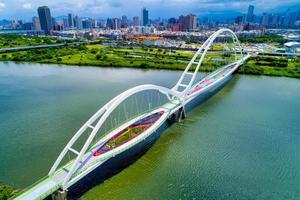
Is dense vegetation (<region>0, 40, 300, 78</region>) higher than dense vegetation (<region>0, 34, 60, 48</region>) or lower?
lower

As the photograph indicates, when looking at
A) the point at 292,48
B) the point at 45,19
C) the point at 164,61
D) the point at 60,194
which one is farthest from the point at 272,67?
the point at 45,19

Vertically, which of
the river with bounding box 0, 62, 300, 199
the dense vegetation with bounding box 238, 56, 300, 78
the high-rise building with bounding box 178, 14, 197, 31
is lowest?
the river with bounding box 0, 62, 300, 199

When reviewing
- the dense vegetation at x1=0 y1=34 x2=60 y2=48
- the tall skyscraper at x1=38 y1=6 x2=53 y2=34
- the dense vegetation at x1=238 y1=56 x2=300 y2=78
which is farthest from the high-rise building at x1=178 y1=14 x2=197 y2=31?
the dense vegetation at x1=238 y1=56 x2=300 y2=78

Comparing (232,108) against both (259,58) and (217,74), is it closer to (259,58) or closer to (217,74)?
(217,74)

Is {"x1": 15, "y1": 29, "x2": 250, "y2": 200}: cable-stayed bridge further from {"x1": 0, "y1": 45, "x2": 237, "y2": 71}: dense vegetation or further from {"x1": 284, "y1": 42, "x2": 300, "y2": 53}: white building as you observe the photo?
{"x1": 284, "y1": 42, "x2": 300, "y2": 53}: white building

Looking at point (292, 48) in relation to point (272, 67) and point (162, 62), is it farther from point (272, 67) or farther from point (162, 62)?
point (162, 62)

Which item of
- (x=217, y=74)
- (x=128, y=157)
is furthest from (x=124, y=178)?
(x=217, y=74)
